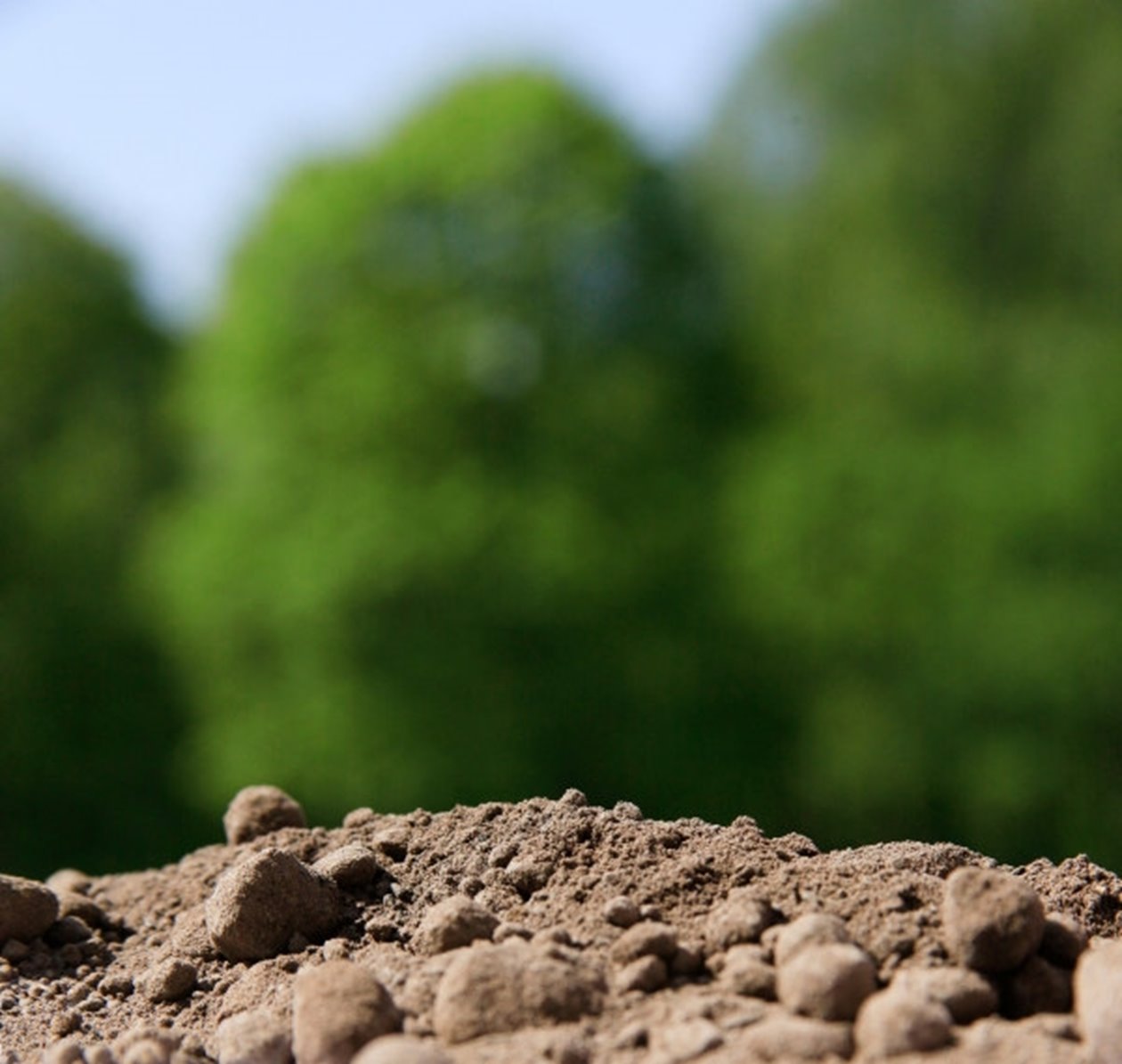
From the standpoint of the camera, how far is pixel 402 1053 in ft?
9.27

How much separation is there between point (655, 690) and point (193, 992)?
16.0 m

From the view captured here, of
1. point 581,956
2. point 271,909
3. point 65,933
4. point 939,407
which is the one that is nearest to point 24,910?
point 65,933

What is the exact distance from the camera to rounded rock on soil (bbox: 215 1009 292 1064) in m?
3.21

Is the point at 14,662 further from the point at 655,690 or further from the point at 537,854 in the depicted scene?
the point at 537,854

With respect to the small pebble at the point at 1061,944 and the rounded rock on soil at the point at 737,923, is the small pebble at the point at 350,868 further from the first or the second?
the small pebble at the point at 1061,944

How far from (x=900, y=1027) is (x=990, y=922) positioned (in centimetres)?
40

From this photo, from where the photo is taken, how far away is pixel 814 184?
21.5 meters

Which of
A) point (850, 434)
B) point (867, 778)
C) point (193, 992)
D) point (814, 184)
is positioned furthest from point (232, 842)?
point (814, 184)

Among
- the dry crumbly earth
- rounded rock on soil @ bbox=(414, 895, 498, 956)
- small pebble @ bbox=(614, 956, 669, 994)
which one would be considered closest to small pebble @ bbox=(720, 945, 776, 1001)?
the dry crumbly earth

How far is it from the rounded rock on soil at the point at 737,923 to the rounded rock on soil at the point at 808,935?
0.06 m

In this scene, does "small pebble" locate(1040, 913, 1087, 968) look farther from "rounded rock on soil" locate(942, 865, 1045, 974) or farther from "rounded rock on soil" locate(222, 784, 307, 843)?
"rounded rock on soil" locate(222, 784, 307, 843)

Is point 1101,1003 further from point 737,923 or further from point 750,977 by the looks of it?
point 737,923

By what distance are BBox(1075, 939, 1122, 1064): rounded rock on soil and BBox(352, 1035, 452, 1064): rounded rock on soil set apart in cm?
101

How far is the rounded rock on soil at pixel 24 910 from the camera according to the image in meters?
4.51
